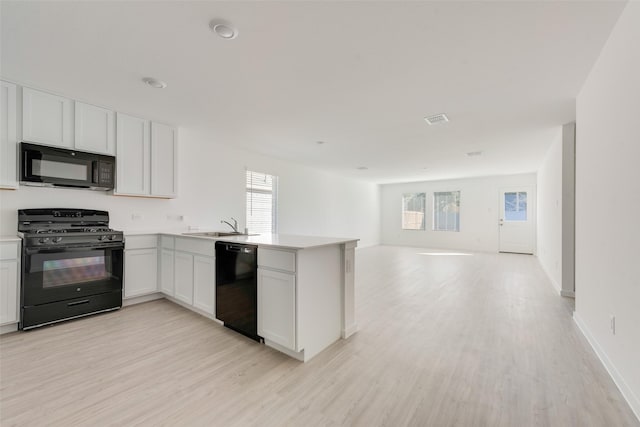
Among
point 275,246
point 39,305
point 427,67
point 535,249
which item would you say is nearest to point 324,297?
point 275,246

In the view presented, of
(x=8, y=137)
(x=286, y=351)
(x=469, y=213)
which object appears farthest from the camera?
(x=469, y=213)

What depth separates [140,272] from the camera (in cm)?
353

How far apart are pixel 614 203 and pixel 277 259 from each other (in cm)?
261

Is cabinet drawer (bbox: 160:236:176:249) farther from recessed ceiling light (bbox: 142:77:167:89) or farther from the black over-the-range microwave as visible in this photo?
recessed ceiling light (bbox: 142:77:167:89)

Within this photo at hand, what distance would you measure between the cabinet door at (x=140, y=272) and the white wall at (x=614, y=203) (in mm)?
4688

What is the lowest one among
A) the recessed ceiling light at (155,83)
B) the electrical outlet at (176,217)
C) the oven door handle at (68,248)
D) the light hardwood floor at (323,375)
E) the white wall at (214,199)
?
the light hardwood floor at (323,375)

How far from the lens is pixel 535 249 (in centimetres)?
776

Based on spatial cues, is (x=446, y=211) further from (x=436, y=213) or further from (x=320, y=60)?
(x=320, y=60)

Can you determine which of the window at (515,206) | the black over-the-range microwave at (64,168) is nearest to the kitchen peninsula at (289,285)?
the black over-the-range microwave at (64,168)

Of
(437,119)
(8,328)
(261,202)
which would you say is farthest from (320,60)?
(8,328)

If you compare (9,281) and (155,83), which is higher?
(155,83)

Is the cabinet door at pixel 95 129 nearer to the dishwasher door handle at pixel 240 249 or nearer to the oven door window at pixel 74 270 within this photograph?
the oven door window at pixel 74 270

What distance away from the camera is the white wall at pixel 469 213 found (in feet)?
27.5

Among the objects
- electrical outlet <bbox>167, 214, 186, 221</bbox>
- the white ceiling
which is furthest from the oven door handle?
the white ceiling
